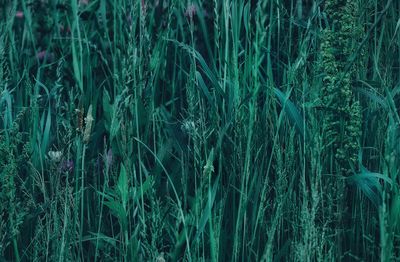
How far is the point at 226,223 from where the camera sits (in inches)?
78.6

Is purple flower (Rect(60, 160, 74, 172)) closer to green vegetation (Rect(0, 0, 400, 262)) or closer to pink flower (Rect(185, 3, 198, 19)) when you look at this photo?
green vegetation (Rect(0, 0, 400, 262))

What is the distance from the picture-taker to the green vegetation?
1.73m

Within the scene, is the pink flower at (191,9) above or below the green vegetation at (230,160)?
above

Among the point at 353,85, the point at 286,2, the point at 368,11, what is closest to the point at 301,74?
the point at 353,85

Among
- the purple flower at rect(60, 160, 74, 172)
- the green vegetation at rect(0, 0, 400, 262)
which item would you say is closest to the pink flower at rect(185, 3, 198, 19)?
the green vegetation at rect(0, 0, 400, 262)

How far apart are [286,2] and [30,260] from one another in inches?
53.2

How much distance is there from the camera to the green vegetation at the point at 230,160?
1.73 meters

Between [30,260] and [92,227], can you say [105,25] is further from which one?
[30,260]

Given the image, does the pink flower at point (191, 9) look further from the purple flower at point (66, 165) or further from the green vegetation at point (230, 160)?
the purple flower at point (66, 165)

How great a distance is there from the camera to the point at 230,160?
201 cm

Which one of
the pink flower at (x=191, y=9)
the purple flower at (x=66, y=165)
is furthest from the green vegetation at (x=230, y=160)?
the pink flower at (x=191, y=9)

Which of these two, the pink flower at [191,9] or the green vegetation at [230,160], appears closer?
the green vegetation at [230,160]

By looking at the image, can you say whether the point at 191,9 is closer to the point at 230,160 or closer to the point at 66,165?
the point at 230,160

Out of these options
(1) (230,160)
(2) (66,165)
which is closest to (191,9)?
(1) (230,160)
